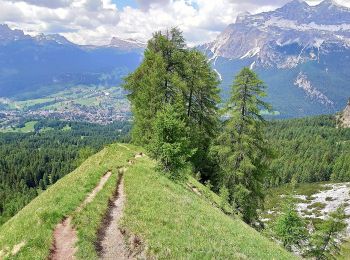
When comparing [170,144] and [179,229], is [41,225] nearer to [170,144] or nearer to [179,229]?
[179,229]

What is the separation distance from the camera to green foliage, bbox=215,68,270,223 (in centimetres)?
4656

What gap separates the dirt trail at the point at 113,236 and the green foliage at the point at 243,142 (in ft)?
74.3

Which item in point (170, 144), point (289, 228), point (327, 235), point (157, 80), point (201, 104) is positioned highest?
point (157, 80)

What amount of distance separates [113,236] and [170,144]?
16.1 m

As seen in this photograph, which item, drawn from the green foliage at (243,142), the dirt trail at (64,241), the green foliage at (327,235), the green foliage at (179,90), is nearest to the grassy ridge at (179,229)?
the dirt trail at (64,241)

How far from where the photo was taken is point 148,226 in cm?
2253

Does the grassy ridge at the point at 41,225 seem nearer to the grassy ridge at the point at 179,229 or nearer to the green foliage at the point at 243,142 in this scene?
the grassy ridge at the point at 179,229

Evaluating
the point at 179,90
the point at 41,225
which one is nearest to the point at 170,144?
the point at 179,90

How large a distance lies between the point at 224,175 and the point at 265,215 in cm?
9926

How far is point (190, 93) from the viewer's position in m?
54.3

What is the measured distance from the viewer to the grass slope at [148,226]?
19.7 meters

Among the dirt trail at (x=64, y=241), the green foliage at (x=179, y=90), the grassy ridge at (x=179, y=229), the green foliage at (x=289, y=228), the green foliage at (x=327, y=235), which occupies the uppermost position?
the green foliage at (x=179, y=90)

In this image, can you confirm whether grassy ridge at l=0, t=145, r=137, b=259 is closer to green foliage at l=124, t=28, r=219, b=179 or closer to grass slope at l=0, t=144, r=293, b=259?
grass slope at l=0, t=144, r=293, b=259

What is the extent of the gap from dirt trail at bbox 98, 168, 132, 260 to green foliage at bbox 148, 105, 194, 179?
10.1 metres
